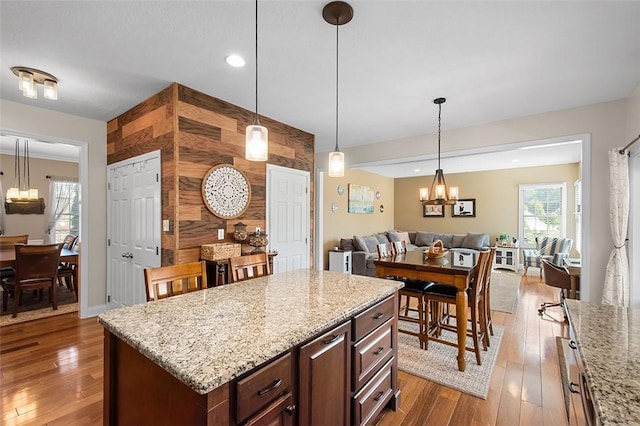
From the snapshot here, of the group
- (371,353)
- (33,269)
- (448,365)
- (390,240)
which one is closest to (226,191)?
(371,353)

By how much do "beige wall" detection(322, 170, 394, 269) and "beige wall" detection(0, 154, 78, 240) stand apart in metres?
5.90

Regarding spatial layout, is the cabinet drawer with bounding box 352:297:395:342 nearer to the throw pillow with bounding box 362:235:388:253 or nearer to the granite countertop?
the granite countertop

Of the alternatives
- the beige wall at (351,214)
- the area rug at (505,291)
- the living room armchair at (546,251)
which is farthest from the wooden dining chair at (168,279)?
the living room armchair at (546,251)

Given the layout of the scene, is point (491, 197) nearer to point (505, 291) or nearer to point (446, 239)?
point (446, 239)

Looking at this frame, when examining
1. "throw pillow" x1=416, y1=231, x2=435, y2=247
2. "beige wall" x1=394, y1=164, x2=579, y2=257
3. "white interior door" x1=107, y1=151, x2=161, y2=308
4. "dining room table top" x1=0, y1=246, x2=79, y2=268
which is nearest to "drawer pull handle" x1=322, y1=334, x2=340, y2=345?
"white interior door" x1=107, y1=151, x2=161, y2=308

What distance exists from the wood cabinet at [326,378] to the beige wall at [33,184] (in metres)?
7.58

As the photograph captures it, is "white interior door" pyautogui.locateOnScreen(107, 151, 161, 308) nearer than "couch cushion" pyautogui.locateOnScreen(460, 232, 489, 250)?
Yes

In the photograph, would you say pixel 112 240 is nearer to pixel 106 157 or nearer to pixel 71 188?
pixel 106 157

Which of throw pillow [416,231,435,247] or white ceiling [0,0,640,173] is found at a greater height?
white ceiling [0,0,640,173]

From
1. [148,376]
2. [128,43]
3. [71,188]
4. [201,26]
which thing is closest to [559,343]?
[148,376]

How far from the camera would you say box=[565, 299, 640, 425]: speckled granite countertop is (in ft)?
2.30

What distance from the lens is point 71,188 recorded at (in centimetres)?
650

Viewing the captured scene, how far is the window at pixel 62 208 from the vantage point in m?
6.21

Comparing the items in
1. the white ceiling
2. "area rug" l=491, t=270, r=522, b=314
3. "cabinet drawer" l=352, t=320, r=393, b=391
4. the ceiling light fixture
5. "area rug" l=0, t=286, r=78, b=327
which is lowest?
"area rug" l=491, t=270, r=522, b=314
